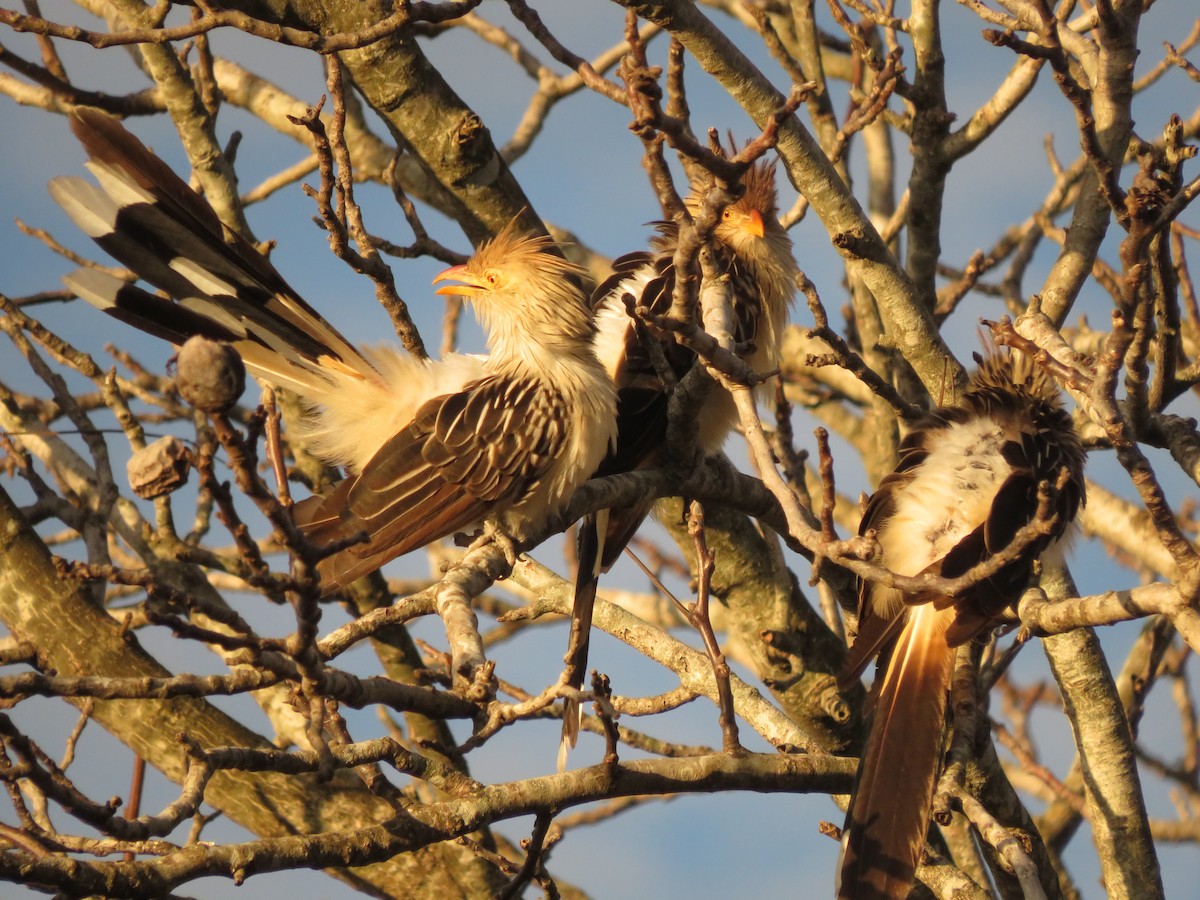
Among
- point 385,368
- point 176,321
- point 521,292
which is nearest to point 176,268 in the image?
point 176,321

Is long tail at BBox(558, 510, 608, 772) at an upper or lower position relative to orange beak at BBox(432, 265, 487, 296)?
lower

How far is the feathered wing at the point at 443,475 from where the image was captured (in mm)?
3582

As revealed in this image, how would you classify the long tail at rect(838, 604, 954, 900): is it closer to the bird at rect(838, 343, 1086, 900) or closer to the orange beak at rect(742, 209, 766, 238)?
the bird at rect(838, 343, 1086, 900)

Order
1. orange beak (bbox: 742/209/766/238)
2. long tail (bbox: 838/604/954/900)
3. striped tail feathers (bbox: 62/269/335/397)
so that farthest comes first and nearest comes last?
orange beak (bbox: 742/209/766/238), striped tail feathers (bbox: 62/269/335/397), long tail (bbox: 838/604/954/900)

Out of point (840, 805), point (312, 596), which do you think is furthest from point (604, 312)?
point (312, 596)

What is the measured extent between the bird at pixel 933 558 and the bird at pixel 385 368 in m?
1.05

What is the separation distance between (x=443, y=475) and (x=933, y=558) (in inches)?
63.6

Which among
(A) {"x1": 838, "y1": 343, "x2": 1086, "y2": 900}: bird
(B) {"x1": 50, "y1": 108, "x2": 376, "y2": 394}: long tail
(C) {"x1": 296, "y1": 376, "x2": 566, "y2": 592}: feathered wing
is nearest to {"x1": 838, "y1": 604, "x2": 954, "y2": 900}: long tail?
(A) {"x1": 838, "y1": 343, "x2": 1086, "y2": 900}: bird

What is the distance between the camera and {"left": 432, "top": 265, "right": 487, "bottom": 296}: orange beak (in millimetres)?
4258

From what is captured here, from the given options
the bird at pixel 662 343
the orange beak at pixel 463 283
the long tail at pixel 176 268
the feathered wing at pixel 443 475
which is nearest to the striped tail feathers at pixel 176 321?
the long tail at pixel 176 268

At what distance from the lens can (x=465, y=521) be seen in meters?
3.70

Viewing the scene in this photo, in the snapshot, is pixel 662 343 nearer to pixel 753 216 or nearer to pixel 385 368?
pixel 385 368

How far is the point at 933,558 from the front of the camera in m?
3.94

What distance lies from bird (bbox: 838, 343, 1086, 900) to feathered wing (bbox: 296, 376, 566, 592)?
1082mm
